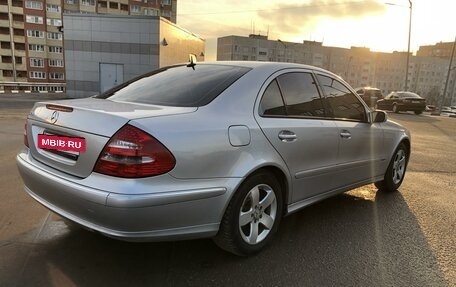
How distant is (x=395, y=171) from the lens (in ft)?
18.4

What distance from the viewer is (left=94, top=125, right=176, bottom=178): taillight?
2.61 metres

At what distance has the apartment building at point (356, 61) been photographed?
9150 cm

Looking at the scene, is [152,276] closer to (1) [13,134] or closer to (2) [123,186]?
(2) [123,186]

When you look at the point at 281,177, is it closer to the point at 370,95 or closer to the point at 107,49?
the point at 107,49

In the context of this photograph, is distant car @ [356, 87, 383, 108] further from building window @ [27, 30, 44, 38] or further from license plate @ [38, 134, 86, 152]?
building window @ [27, 30, 44, 38]

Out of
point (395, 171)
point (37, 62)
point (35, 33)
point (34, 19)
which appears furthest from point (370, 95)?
point (34, 19)

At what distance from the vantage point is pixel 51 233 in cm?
372

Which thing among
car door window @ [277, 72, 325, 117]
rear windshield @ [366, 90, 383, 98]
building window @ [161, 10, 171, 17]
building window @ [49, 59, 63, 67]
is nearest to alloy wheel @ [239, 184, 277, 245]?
car door window @ [277, 72, 325, 117]

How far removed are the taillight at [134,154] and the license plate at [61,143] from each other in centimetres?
28

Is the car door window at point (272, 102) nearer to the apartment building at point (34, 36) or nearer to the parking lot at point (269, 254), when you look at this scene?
the parking lot at point (269, 254)

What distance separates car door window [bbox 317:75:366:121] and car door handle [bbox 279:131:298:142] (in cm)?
88

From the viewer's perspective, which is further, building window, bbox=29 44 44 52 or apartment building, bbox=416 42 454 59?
apartment building, bbox=416 42 454 59

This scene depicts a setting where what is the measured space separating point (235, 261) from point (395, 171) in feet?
10.7

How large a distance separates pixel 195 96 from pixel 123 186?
104cm
